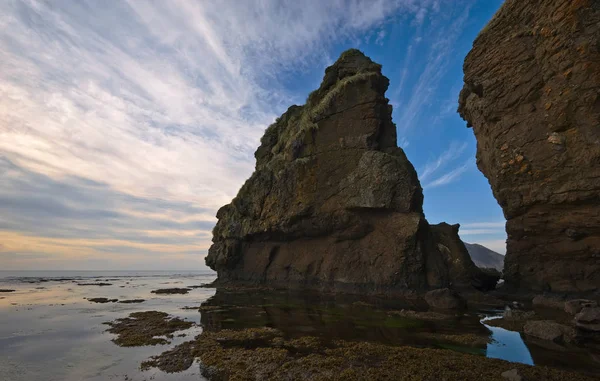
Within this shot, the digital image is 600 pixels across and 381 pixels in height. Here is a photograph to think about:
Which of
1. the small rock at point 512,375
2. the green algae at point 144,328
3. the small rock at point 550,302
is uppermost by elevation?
the small rock at point 550,302

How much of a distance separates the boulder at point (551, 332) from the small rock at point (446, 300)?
942cm

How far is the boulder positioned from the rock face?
16.6 m

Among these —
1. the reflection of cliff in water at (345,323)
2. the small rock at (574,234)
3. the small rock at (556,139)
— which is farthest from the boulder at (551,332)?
the small rock at (556,139)

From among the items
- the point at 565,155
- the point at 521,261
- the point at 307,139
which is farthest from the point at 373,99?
the point at 521,261

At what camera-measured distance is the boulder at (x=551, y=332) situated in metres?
14.1

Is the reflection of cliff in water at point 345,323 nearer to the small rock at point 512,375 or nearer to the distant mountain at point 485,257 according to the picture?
the small rock at point 512,375

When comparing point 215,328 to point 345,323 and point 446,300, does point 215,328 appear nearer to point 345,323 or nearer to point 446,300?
point 345,323

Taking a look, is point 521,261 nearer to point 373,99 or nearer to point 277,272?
point 373,99

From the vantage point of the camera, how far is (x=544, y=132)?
28.1 metres

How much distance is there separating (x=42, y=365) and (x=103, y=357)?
6.38 feet

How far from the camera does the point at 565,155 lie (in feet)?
87.9

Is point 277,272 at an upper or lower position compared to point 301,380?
upper

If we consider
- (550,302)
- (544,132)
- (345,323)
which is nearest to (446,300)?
(550,302)

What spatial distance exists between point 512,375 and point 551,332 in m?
7.74
